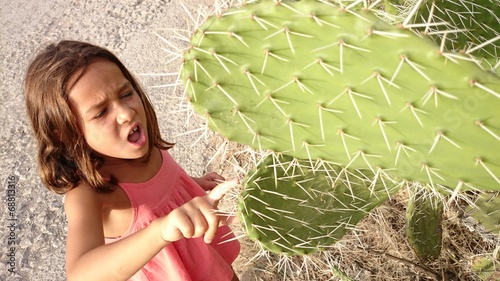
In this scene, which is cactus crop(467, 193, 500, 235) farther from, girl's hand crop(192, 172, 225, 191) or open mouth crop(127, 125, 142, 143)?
open mouth crop(127, 125, 142, 143)

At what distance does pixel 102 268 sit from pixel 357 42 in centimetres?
64

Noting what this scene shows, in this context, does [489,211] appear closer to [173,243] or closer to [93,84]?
[173,243]

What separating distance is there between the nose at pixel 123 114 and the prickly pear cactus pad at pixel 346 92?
0.23 meters

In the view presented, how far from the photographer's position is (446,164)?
3.47ft

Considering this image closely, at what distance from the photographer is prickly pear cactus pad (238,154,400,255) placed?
122 cm

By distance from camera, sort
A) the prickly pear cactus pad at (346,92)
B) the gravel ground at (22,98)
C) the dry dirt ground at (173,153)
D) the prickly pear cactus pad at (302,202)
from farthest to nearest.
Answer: the gravel ground at (22,98)
the dry dirt ground at (173,153)
the prickly pear cactus pad at (302,202)
the prickly pear cactus pad at (346,92)

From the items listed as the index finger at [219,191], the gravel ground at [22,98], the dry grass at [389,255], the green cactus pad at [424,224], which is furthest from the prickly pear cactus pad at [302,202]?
the gravel ground at [22,98]

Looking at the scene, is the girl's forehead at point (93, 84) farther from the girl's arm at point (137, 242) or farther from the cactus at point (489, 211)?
the cactus at point (489, 211)

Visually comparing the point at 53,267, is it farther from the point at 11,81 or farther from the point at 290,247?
the point at 290,247

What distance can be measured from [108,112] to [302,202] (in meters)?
0.47

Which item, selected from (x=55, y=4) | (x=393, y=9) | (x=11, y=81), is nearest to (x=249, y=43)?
(x=393, y=9)

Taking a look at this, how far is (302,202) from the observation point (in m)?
1.31

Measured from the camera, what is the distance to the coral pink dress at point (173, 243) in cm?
149

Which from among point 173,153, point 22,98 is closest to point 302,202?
point 173,153
